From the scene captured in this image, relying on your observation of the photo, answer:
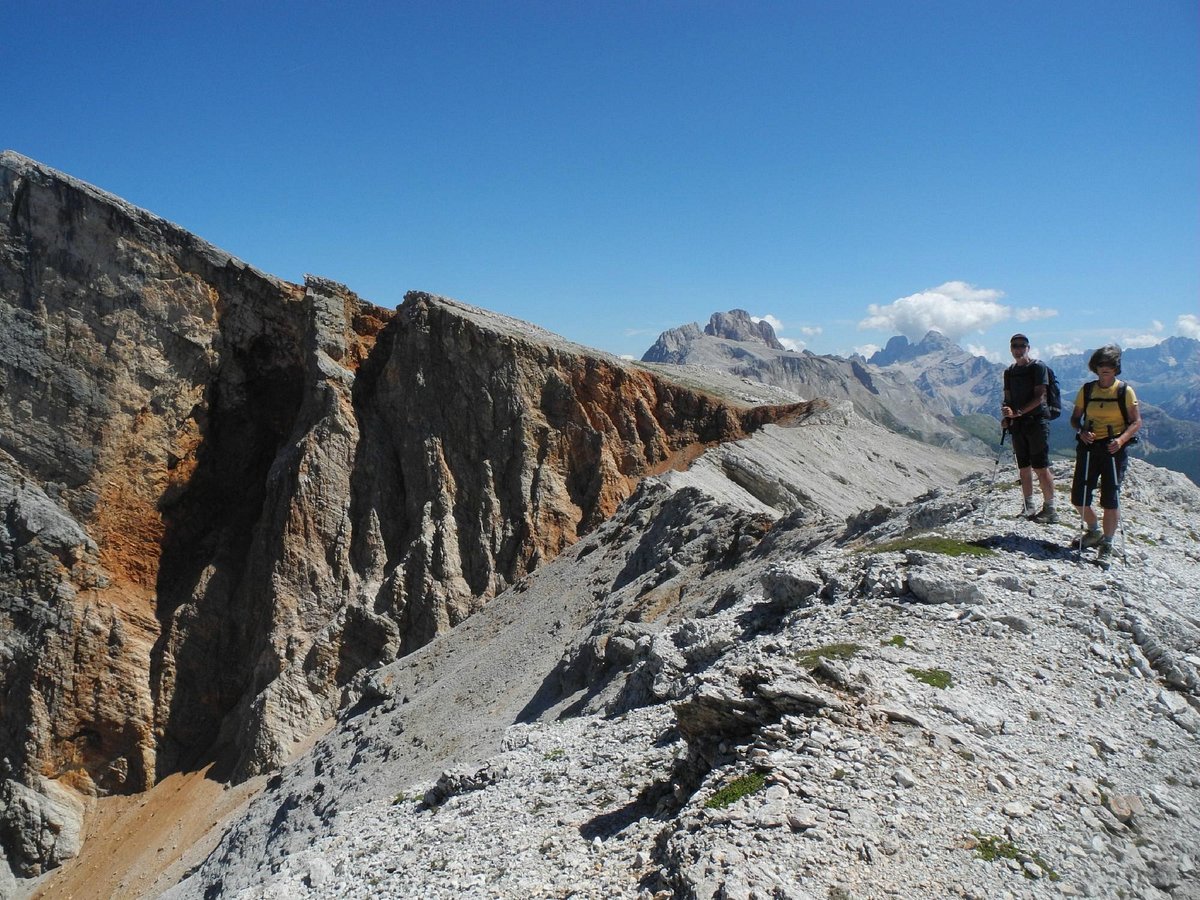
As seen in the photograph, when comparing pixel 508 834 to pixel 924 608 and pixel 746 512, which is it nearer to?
pixel 924 608

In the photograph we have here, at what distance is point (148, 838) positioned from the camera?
33250 millimetres

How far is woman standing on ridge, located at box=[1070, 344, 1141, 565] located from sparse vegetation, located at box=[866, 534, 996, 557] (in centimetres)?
158

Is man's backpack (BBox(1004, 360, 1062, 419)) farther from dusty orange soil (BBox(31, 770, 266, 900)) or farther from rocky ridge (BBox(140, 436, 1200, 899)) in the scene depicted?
dusty orange soil (BBox(31, 770, 266, 900))

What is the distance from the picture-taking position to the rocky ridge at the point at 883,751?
23.7 feet

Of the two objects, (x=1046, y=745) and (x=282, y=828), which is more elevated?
(x=1046, y=745)

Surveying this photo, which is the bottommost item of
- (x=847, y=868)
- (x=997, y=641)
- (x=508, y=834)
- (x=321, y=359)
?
(x=508, y=834)

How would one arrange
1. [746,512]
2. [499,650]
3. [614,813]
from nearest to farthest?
[614,813] → [746,512] → [499,650]

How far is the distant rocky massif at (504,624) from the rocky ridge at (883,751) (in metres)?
0.05

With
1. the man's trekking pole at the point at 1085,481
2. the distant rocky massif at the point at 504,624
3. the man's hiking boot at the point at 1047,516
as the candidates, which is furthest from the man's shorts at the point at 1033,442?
the distant rocky massif at the point at 504,624

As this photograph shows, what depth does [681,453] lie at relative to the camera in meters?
44.9

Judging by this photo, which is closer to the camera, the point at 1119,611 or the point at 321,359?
the point at 1119,611

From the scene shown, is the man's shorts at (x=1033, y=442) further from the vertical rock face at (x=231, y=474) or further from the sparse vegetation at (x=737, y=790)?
the vertical rock face at (x=231, y=474)

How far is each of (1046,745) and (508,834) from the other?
21.7 ft

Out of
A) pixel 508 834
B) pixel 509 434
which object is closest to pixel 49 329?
pixel 509 434
